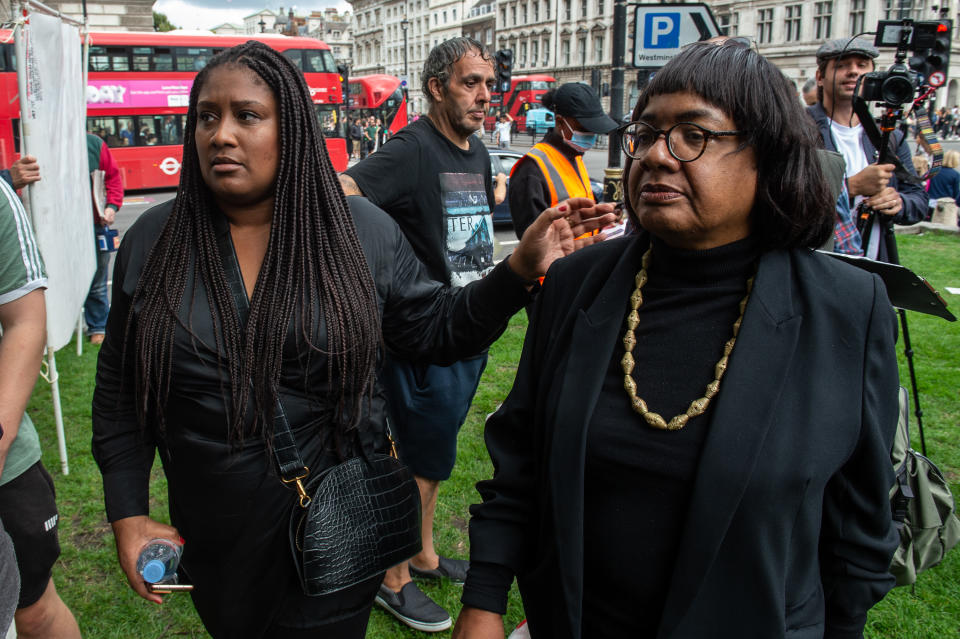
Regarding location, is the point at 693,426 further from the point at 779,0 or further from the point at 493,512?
the point at 779,0

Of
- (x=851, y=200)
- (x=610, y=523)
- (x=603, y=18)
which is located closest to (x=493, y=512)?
(x=610, y=523)

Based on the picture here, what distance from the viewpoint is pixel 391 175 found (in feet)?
10.0

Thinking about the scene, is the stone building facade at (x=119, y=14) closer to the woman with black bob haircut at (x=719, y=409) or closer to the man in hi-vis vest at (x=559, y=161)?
the man in hi-vis vest at (x=559, y=161)

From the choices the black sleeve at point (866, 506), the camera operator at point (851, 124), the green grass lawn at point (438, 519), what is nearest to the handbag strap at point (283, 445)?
the green grass lawn at point (438, 519)

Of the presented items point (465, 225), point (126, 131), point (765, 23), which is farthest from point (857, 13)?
point (465, 225)

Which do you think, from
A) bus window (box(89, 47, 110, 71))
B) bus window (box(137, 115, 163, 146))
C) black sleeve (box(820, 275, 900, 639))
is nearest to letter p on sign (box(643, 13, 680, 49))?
black sleeve (box(820, 275, 900, 639))

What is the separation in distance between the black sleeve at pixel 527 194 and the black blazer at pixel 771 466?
213 cm

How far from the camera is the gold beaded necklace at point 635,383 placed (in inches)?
55.1

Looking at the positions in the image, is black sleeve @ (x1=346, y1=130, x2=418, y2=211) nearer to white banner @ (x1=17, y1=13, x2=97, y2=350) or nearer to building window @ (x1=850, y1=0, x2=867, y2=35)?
white banner @ (x1=17, y1=13, x2=97, y2=350)

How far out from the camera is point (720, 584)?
4.40 feet

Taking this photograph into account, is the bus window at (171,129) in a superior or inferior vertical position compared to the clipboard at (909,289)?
superior

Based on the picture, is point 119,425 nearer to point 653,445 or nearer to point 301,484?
point 301,484

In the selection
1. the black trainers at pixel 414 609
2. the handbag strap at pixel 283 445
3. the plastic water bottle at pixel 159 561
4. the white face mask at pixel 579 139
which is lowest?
the black trainers at pixel 414 609

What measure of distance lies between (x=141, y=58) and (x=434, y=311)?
22011 millimetres
